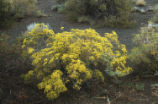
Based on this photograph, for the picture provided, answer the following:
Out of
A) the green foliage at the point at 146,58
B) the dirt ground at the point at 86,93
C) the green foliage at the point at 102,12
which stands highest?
the green foliage at the point at 102,12

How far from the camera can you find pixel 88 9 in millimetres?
9828

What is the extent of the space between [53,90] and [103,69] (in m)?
1.35

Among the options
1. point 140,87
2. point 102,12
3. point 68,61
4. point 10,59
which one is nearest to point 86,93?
point 68,61

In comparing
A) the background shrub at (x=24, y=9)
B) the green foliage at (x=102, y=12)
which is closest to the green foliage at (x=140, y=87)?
the green foliage at (x=102, y=12)

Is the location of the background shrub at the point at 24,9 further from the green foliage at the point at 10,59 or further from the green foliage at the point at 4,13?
the green foliage at the point at 10,59

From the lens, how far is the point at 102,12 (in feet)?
31.8

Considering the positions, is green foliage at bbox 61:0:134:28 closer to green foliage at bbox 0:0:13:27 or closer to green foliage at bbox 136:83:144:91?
green foliage at bbox 0:0:13:27

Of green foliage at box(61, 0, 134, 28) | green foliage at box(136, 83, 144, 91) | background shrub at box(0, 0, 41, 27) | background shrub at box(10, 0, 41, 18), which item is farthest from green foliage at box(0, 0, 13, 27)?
green foliage at box(136, 83, 144, 91)

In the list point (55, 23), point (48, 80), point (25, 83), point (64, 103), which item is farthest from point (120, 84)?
point (55, 23)

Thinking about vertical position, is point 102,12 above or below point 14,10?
below

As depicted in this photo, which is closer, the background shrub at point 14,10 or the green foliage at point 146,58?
the green foliage at point 146,58

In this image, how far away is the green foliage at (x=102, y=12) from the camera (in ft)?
30.2

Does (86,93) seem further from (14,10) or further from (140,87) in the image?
(14,10)

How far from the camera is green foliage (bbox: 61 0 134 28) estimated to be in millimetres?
9203
